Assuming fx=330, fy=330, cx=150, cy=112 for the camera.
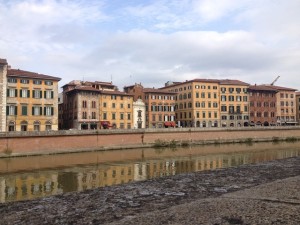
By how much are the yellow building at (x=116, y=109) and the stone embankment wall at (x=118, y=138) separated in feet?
49.9

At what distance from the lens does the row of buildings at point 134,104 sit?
198 ft

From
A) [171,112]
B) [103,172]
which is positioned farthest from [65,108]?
[103,172]

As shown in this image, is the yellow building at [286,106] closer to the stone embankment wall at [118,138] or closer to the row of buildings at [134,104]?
the row of buildings at [134,104]

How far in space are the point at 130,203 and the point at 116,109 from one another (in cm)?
6674

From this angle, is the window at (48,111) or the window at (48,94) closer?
the window at (48,111)

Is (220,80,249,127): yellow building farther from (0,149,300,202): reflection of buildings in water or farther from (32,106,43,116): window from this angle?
(0,149,300,202): reflection of buildings in water

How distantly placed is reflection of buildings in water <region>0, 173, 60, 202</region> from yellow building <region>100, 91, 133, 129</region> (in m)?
43.9

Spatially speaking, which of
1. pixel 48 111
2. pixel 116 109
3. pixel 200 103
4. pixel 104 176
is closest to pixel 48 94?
pixel 48 111

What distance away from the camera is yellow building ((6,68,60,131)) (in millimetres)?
59094

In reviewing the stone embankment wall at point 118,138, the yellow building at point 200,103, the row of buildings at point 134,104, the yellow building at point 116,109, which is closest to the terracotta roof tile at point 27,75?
the row of buildings at point 134,104

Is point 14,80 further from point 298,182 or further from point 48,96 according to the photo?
point 298,182

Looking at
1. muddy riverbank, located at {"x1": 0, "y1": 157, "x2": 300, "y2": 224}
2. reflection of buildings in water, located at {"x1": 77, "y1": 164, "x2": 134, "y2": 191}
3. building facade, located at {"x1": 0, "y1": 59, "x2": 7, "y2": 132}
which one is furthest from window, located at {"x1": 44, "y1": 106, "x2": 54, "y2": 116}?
muddy riverbank, located at {"x1": 0, "y1": 157, "x2": 300, "y2": 224}

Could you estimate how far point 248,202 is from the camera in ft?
30.1

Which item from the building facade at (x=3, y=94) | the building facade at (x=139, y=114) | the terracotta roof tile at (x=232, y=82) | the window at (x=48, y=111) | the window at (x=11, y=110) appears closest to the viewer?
the building facade at (x=3, y=94)
